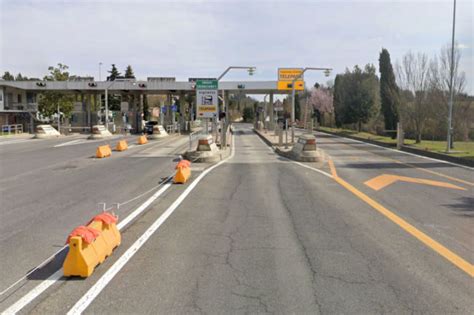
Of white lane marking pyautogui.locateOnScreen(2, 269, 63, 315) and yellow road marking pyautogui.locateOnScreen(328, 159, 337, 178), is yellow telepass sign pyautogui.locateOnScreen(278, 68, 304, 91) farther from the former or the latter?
white lane marking pyautogui.locateOnScreen(2, 269, 63, 315)

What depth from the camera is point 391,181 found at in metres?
14.1

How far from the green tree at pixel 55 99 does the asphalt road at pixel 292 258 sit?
182 ft

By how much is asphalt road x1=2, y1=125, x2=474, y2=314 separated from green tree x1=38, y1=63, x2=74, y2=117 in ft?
182

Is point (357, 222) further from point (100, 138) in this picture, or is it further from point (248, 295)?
point (100, 138)

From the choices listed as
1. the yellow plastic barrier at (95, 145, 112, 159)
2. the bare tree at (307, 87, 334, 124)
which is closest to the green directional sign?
the yellow plastic barrier at (95, 145, 112, 159)

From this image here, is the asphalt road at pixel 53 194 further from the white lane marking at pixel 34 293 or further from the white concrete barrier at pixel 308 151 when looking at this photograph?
the white concrete barrier at pixel 308 151

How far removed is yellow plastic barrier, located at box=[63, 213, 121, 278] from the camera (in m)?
5.52

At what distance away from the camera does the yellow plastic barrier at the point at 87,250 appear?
5523 millimetres

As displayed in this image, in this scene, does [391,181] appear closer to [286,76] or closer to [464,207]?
[464,207]

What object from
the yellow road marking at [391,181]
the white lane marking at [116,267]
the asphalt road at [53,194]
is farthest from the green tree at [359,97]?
the white lane marking at [116,267]

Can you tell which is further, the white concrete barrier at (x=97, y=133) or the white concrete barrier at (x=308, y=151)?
the white concrete barrier at (x=97, y=133)

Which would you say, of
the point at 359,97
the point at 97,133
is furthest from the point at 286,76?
the point at 97,133

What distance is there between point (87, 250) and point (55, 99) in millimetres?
60873

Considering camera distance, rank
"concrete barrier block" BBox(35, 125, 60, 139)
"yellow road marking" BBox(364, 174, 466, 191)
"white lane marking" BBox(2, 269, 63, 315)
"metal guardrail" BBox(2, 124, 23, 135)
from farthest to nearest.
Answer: "metal guardrail" BBox(2, 124, 23, 135)
"concrete barrier block" BBox(35, 125, 60, 139)
"yellow road marking" BBox(364, 174, 466, 191)
"white lane marking" BBox(2, 269, 63, 315)
